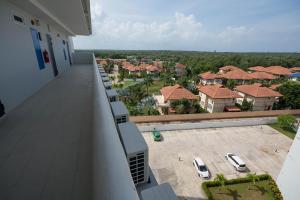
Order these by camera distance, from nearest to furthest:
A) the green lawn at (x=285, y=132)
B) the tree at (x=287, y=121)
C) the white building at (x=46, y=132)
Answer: the white building at (x=46, y=132) < the green lawn at (x=285, y=132) < the tree at (x=287, y=121)

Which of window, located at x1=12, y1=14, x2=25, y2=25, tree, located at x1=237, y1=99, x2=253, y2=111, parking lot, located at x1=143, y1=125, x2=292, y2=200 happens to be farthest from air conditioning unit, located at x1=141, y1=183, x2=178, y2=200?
tree, located at x1=237, y1=99, x2=253, y2=111

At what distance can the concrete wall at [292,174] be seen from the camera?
4.87 metres

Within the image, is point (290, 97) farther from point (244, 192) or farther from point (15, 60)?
point (15, 60)

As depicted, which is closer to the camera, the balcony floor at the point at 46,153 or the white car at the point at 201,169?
the balcony floor at the point at 46,153

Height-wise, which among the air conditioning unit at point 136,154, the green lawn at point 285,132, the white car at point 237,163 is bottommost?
the green lawn at point 285,132

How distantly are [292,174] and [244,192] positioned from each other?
15.9 feet

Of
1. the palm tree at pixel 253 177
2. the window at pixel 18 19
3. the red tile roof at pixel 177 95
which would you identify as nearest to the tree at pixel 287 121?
the red tile roof at pixel 177 95

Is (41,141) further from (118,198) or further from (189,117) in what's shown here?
(189,117)

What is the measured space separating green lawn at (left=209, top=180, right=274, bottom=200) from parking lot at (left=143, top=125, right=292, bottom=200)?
0.79m

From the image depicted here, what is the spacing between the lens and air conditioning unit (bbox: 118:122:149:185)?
2.74 metres

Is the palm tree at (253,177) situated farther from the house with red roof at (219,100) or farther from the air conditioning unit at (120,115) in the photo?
the house with red roof at (219,100)

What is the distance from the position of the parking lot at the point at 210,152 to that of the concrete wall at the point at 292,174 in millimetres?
4312

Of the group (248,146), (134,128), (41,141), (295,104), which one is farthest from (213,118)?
(41,141)

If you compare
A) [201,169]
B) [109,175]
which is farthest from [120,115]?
[201,169]
